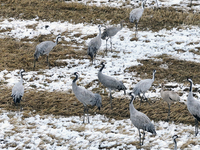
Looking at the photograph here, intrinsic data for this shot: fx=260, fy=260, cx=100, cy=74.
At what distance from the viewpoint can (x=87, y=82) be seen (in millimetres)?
10586

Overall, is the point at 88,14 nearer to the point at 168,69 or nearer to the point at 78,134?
the point at 168,69

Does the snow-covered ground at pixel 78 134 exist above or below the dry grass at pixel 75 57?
below

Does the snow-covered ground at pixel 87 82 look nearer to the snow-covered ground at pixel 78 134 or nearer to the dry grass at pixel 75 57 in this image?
the snow-covered ground at pixel 78 134

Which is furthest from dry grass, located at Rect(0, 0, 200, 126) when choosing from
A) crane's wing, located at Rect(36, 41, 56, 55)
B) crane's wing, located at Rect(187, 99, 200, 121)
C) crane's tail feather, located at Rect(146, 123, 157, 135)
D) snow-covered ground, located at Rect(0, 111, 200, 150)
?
crane's tail feather, located at Rect(146, 123, 157, 135)

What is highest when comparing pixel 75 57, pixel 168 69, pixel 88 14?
pixel 88 14

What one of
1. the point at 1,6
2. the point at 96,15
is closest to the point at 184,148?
the point at 96,15

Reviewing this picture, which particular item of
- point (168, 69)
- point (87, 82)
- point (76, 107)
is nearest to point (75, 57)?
point (87, 82)

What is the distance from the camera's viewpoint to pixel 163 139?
280 inches

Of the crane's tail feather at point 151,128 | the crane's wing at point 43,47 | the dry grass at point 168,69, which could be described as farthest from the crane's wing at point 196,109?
the crane's wing at point 43,47

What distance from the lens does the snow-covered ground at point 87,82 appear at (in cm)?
695

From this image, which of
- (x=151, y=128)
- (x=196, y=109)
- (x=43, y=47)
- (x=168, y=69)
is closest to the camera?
(x=151, y=128)

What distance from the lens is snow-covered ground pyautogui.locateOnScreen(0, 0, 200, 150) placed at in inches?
273

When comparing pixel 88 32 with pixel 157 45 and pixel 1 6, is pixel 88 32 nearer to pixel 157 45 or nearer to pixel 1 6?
pixel 157 45

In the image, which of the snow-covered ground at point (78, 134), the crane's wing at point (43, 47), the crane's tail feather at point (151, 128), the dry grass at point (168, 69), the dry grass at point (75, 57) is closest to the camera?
the crane's tail feather at point (151, 128)
